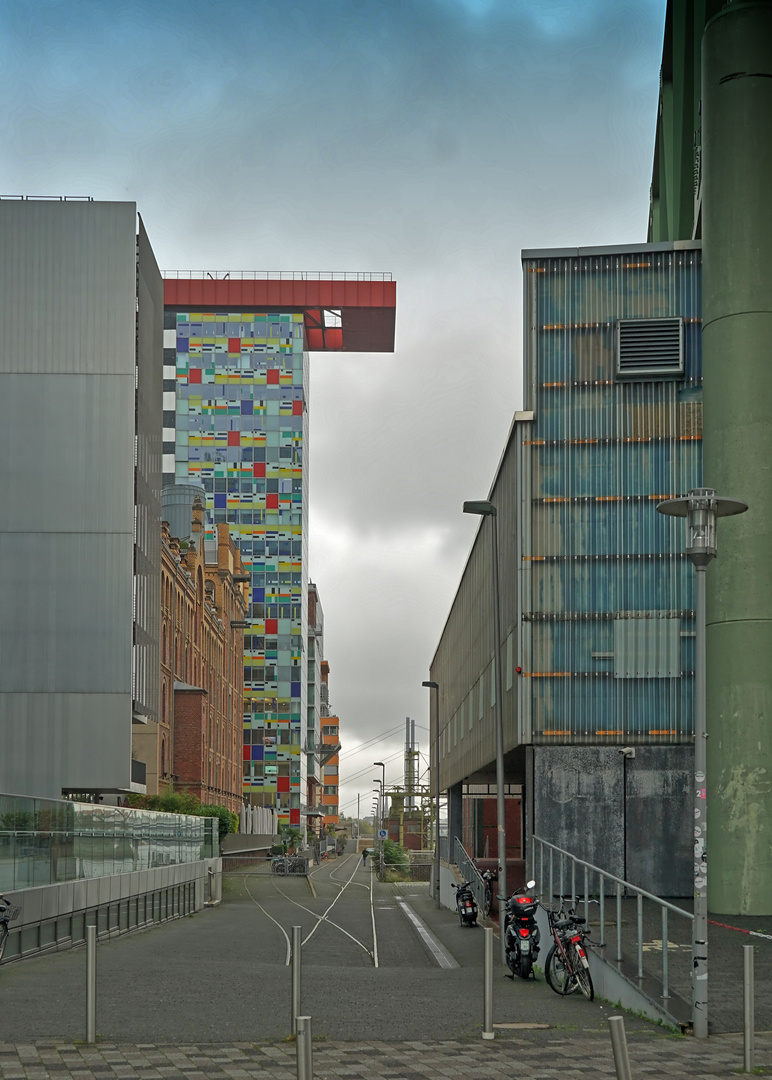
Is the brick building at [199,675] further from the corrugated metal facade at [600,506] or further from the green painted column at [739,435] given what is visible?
the green painted column at [739,435]

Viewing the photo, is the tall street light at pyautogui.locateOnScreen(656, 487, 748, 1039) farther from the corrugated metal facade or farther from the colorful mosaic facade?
the colorful mosaic facade

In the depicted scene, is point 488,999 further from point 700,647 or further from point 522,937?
point 522,937

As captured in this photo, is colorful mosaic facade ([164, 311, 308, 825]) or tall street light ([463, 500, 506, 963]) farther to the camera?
colorful mosaic facade ([164, 311, 308, 825])

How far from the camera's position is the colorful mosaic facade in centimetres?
14675

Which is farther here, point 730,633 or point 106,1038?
point 730,633

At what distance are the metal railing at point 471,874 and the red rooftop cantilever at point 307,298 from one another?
102 metres

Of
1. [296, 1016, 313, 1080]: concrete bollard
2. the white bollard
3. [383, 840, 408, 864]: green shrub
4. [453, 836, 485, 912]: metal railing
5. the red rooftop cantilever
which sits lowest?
[383, 840, 408, 864]: green shrub

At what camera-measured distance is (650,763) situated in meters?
30.3

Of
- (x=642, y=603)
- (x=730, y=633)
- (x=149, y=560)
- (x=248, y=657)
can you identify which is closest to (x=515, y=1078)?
(x=730, y=633)

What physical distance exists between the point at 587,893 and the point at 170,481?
5168 inches

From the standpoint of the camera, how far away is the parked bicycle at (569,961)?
16391mm

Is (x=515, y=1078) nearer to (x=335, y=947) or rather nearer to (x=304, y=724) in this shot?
(x=335, y=947)

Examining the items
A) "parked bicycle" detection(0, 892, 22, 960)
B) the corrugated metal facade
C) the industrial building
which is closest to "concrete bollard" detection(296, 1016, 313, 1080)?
"parked bicycle" detection(0, 892, 22, 960)

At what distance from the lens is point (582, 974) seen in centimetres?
1639
